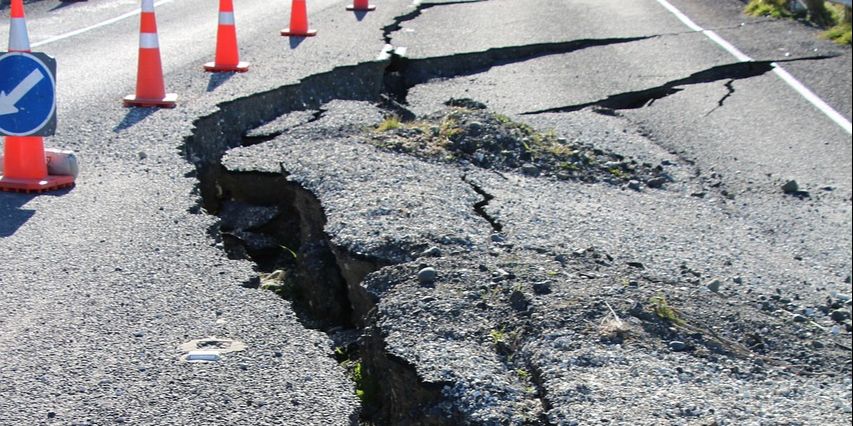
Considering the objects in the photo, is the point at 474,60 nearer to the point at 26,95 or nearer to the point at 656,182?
the point at 656,182

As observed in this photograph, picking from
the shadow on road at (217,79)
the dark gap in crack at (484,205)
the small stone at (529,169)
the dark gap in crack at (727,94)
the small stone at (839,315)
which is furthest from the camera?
the dark gap in crack at (727,94)

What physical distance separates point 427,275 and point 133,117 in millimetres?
3552

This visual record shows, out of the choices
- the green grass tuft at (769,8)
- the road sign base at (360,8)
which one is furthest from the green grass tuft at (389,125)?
the green grass tuft at (769,8)

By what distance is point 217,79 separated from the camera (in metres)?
8.69

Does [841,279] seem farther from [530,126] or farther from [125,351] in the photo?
[125,351]

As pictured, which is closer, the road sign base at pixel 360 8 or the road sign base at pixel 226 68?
the road sign base at pixel 226 68

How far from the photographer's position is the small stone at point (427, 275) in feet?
14.8

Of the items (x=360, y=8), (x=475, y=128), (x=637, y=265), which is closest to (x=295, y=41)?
(x=360, y=8)

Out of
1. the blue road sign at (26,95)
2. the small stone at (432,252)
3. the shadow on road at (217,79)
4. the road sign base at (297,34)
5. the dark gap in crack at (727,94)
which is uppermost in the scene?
the blue road sign at (26,95)

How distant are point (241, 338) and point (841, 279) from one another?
350cm

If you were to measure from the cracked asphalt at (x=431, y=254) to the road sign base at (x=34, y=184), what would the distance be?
0.29 ft

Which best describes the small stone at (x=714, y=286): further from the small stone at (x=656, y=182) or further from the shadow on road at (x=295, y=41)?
the shadow on road at (x=295, y=41)

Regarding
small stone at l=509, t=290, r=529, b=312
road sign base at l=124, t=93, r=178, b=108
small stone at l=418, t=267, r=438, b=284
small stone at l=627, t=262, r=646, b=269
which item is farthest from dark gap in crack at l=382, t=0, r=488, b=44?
small stone at l=509, t=290, r=529, b=312

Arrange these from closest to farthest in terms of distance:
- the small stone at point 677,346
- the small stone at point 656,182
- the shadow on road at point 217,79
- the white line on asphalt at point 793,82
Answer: the small stone at point 677,346, the small stone at point 656,182, the shadow on road at point 217,79, the white line on asphalt at point 793,82
